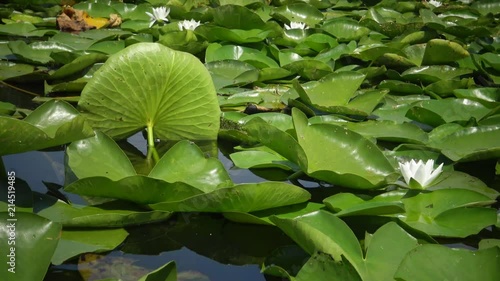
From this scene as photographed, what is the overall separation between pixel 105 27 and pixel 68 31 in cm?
22

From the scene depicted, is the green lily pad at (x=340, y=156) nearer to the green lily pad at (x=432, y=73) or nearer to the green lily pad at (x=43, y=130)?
the green lily pad at (x=43, y=130)

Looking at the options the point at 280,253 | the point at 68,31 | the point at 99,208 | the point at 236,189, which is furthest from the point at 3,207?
the point at 68,31

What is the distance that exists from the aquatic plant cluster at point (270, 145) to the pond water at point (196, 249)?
0.02 m

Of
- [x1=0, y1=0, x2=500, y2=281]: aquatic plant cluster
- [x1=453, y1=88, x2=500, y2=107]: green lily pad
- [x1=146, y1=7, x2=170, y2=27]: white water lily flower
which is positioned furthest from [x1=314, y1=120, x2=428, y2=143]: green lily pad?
[x1=146, y1=7, x2=170, y2=27]: white water lily flower

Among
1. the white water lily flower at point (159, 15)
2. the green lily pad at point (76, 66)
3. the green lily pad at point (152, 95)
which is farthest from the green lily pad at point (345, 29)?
the green lily pad at point (152, 95)

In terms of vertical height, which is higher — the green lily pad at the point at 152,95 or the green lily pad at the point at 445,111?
the green lily pad at the point at 152,95

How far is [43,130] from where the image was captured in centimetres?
132

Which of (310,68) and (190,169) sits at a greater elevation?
(190,169)

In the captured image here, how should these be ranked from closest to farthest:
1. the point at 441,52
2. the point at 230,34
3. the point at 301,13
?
the point at 441,52 < the point at 230,34 < the point at 301,13

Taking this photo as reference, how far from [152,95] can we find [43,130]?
0.49m

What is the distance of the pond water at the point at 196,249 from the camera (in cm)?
128

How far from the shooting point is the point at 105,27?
134 inches

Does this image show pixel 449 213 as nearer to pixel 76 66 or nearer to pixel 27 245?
pixel 27 245

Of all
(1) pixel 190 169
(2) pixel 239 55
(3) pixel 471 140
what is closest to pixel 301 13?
(2) pixel 239 55
